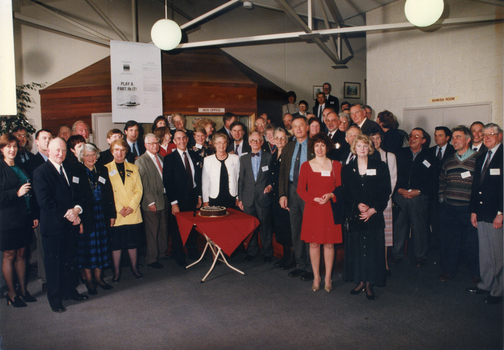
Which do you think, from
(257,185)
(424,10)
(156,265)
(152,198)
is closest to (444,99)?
(424,10)

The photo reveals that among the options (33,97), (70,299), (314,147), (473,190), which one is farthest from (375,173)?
(33,97)

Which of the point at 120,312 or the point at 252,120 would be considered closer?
the point at 120,312

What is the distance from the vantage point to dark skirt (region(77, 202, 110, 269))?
3.44m

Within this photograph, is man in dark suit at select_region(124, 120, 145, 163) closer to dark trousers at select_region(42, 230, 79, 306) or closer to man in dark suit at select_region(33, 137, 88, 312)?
man in dark suit at select_region(33, 137, 88, 312)

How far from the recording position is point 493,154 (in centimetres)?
323


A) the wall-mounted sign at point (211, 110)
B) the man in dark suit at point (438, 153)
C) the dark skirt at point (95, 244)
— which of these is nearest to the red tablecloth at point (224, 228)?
the dark skirt at point (95, 244)

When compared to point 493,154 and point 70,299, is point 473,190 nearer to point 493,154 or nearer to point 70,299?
point 493,154

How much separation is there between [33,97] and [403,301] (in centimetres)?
737

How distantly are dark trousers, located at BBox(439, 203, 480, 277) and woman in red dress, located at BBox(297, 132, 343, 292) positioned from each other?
4.06 ft

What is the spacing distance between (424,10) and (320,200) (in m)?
3.03

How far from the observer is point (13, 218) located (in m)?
3.11

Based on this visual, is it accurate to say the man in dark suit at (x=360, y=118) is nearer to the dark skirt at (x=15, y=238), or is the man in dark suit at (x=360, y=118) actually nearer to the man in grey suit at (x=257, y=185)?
the man in grey suit at (x=257, y=185)

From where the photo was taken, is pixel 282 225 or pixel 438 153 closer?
pixel 282 225

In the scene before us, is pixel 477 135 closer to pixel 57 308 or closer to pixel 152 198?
pixel 152 198
